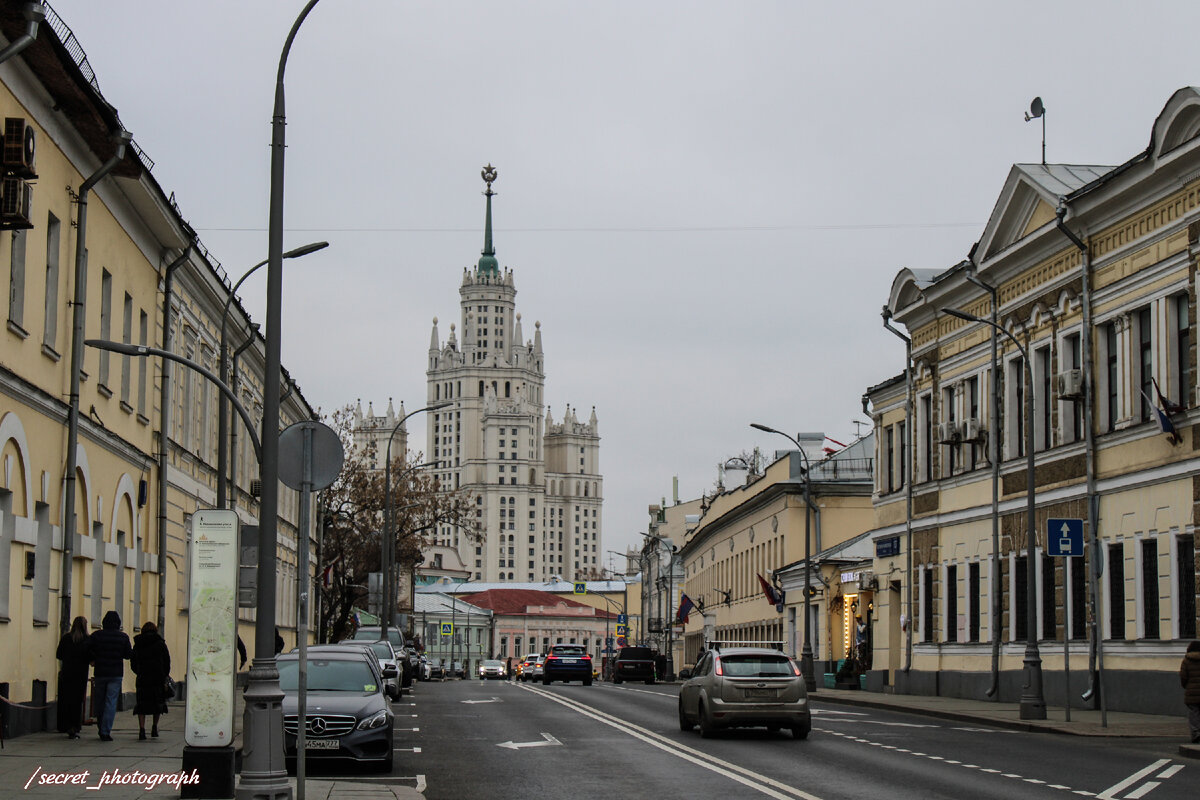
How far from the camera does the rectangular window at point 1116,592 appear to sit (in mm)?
32312

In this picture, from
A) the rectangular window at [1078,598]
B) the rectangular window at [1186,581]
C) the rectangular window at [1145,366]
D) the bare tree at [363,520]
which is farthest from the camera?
the bare tree at [363,520]

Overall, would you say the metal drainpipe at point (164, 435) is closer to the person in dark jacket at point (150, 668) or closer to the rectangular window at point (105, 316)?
the rectangular window at point (105, 316)

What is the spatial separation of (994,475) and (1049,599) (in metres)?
3.56

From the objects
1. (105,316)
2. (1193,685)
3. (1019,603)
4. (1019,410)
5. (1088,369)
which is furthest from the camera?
(1019,410)

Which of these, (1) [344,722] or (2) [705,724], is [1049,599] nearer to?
(2) [705,724]

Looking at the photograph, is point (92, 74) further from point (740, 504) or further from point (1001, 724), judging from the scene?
point (740, 504)

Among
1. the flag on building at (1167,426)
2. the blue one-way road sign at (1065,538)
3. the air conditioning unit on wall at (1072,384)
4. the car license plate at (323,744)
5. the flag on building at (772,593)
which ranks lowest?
the car license plate at (323,744)

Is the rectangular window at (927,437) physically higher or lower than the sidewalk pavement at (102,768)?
higher

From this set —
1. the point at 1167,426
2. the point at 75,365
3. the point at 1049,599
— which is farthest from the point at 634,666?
the point at 75,365

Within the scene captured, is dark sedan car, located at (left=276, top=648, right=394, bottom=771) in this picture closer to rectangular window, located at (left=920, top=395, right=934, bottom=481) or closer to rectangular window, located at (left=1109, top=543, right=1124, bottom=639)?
rectangular window, located at (left=1109, top=543, right=1124, bottom=639)

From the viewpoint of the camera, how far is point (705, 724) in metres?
25.4

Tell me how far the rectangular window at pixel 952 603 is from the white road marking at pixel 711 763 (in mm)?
14044

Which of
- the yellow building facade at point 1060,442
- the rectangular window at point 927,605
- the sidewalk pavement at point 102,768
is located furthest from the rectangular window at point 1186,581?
the sidewalk pavement at point 102,768

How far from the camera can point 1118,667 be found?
104 ft
